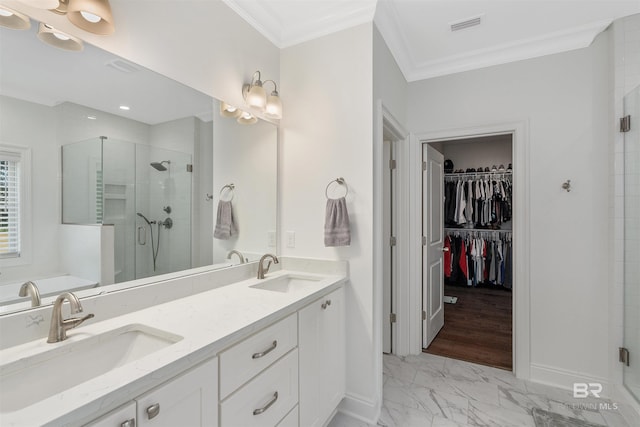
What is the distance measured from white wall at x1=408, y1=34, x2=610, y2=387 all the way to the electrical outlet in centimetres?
183

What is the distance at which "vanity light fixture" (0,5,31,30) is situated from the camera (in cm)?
101

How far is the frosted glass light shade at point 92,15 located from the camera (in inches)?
44.1

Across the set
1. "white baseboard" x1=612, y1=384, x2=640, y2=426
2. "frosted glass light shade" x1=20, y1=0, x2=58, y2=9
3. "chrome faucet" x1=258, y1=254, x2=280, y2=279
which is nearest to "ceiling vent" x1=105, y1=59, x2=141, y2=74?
"frosted glass light shade" x1=20, y1=0, x2=58, y2=9

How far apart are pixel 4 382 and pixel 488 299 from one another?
505 centimetres

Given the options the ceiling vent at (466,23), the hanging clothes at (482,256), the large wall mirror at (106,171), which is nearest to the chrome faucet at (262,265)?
the large wall mirror at (106,171)

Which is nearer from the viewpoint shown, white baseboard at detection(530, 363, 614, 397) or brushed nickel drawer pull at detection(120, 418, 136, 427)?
brushed nickel drawer pull at detection(120, 418, 136, 427)

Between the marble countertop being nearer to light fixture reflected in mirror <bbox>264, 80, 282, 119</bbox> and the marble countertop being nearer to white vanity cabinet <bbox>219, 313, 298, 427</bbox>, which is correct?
white vanity cabinet <bbox>219, 313, 298, 427</bbox>

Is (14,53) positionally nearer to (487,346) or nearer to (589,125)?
(589,125)

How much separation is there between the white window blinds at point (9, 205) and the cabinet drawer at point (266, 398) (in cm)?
91

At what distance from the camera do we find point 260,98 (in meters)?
1.95

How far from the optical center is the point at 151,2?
1.43m

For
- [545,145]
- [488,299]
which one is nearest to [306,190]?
[545,145]

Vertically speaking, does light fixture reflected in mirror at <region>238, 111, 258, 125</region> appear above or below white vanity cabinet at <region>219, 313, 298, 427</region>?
above

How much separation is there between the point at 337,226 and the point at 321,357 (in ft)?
2.53
